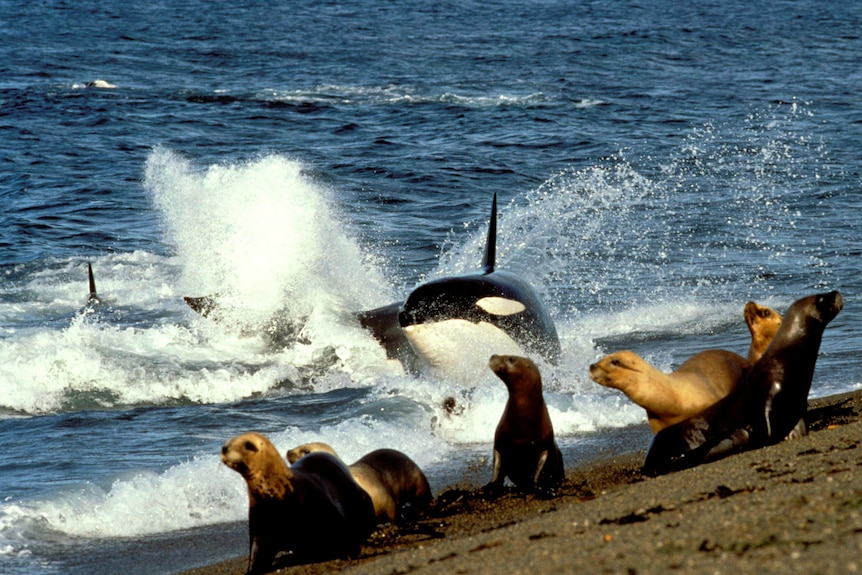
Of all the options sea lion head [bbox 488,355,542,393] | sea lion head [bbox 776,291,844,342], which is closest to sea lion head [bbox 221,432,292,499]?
sea lion head [bbox 488,355,542,393]

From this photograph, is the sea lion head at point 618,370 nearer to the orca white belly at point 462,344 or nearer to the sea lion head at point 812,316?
the sea lion head at point 812,316

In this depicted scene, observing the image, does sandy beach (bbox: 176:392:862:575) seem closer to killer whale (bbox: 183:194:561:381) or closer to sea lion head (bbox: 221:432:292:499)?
sea lion head (bbox: 221:432:292:499)

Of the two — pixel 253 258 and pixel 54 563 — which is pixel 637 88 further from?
pixel 54 563

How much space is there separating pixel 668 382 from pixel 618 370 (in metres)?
0.47

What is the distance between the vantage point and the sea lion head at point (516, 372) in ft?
25.1

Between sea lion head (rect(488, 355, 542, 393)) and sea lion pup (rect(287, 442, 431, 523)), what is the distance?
0.84m

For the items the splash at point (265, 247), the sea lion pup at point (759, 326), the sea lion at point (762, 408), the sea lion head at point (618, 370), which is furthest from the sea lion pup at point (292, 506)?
the splash at point (265, 247)

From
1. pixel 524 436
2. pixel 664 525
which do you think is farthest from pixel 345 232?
pixel 664 525

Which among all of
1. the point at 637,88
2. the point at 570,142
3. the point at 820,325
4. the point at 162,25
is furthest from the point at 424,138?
the point at 162,25

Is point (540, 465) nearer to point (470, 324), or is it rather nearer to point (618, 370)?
point (618, 370)

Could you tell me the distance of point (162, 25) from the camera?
5156 cm

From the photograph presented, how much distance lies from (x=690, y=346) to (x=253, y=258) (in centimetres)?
696

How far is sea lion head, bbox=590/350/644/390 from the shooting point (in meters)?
7.58

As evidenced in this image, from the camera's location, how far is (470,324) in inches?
449
